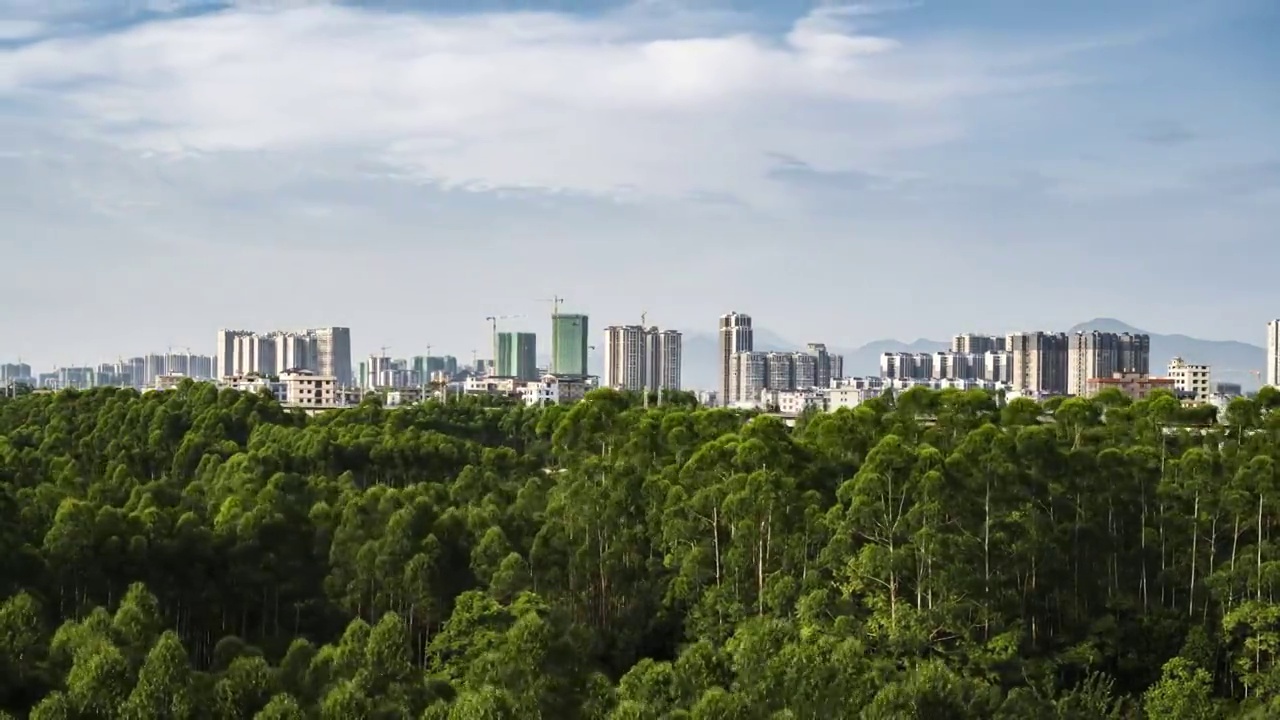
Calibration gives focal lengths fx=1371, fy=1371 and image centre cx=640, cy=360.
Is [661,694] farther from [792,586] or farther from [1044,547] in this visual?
[1044,547]

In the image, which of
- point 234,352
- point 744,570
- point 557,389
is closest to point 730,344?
point 557,389

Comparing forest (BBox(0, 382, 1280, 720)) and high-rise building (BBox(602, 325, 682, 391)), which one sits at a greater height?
high-rise building (BBox(602, 325, 682, 391))

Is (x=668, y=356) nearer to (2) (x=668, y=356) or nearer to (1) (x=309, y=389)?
(2) (x=668, y=356)

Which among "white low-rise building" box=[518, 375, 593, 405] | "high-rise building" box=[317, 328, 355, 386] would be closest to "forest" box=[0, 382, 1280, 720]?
"white low-rise building" box=[518, 375, 593, 405]

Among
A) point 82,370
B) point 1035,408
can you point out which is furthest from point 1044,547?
point 82,370

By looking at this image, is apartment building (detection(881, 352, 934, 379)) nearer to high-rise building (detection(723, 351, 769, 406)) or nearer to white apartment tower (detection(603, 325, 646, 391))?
high-rise building (detection(723, 351, 769, 406))

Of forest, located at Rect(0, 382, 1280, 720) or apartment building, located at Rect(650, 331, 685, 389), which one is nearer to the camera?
forest, located at Rect(0, 382, 1280, 720)

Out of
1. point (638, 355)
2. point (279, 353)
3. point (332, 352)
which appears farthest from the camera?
point (332, 352)
